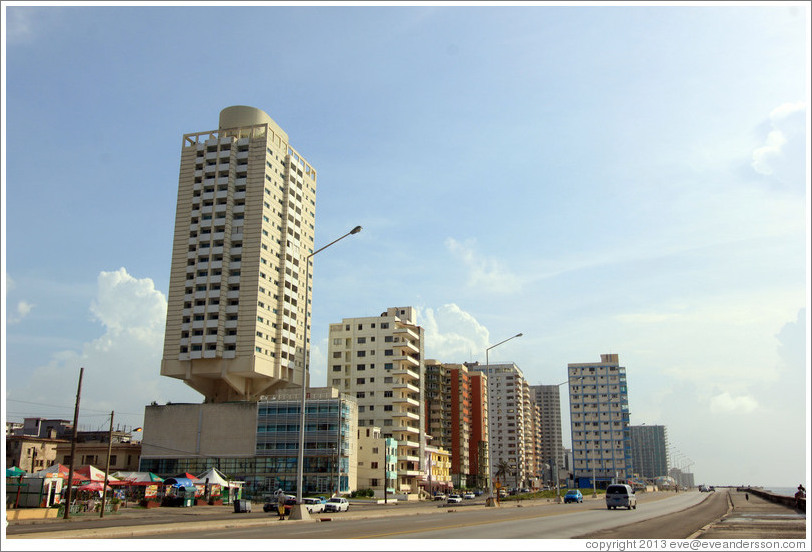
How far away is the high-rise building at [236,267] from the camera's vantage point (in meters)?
101

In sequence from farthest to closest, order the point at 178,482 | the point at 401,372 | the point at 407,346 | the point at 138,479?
1. the point at 407,346
2. the point at 401,372
3. the point at 178,482
4. the point at 138,479

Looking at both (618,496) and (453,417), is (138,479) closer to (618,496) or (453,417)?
(618,496)

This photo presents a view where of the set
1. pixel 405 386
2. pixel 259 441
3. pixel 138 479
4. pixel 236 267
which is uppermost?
pixel 236 267

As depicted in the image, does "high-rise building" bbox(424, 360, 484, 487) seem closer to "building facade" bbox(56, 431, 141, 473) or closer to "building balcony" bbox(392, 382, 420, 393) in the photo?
"building balcony" bbox(392, 382, 420, 393)

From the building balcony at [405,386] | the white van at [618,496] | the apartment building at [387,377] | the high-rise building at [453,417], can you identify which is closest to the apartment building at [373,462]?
the apartment building at [387,377]

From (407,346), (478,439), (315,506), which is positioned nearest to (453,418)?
(478,439)

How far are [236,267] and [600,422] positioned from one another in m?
118

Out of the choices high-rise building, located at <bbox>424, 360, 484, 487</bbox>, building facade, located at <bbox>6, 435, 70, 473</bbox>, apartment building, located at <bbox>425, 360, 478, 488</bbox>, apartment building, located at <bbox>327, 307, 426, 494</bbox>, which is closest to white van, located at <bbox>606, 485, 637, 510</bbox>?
apartment building, located at <bbox>327, 307, 426, 494</bbox>

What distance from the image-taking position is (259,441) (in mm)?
94312

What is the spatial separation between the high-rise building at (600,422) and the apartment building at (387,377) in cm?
7155

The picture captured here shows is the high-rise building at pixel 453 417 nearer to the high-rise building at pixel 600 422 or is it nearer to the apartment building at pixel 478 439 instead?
the apartment building at pixel 478 439

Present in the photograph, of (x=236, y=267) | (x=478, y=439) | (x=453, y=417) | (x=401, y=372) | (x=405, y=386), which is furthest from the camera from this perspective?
(x=478, y=439)

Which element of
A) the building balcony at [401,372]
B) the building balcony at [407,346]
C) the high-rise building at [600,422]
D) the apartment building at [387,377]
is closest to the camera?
the apartment building at [387,377]

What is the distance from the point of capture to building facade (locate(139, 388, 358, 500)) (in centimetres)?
9181
